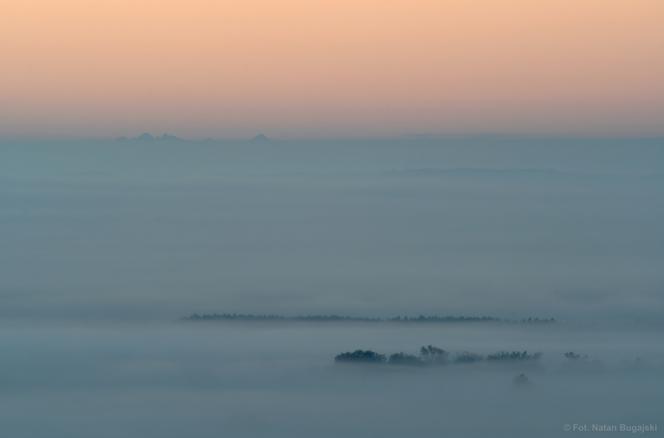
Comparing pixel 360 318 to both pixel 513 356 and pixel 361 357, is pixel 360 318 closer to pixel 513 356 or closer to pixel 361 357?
pixel 361 357

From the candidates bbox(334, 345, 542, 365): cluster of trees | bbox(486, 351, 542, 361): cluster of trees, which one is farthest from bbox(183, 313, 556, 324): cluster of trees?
bbox(334, 345, 542, 365): cluster of trees

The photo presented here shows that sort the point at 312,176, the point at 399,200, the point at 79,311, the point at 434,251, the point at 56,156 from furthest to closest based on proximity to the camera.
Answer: the point at 56,156
the point at 312,176
the point at 399,200
the point at 434,251
the point at 79,311

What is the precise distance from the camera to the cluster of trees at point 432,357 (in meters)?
22.2

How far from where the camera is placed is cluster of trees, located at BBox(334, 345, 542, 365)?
22.2m

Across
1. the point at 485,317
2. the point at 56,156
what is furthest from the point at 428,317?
the point at 56,156

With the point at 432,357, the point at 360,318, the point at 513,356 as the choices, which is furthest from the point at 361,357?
the point at 360,318

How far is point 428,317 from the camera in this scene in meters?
32.2

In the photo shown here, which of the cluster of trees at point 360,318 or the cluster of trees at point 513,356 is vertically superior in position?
the cluster of trees at point 360,318

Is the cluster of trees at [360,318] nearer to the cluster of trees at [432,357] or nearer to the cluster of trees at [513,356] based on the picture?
the cluster of trees at [513,356]

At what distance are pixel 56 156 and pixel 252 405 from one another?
140m

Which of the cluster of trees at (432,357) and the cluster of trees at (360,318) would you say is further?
the cluster of trees at (360,318)

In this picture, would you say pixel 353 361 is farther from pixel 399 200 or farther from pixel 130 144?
pixel 130 144

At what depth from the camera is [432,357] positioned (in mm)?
22719

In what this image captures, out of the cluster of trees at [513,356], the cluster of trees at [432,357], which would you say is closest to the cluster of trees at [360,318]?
the cluster of trees at [513,356]
